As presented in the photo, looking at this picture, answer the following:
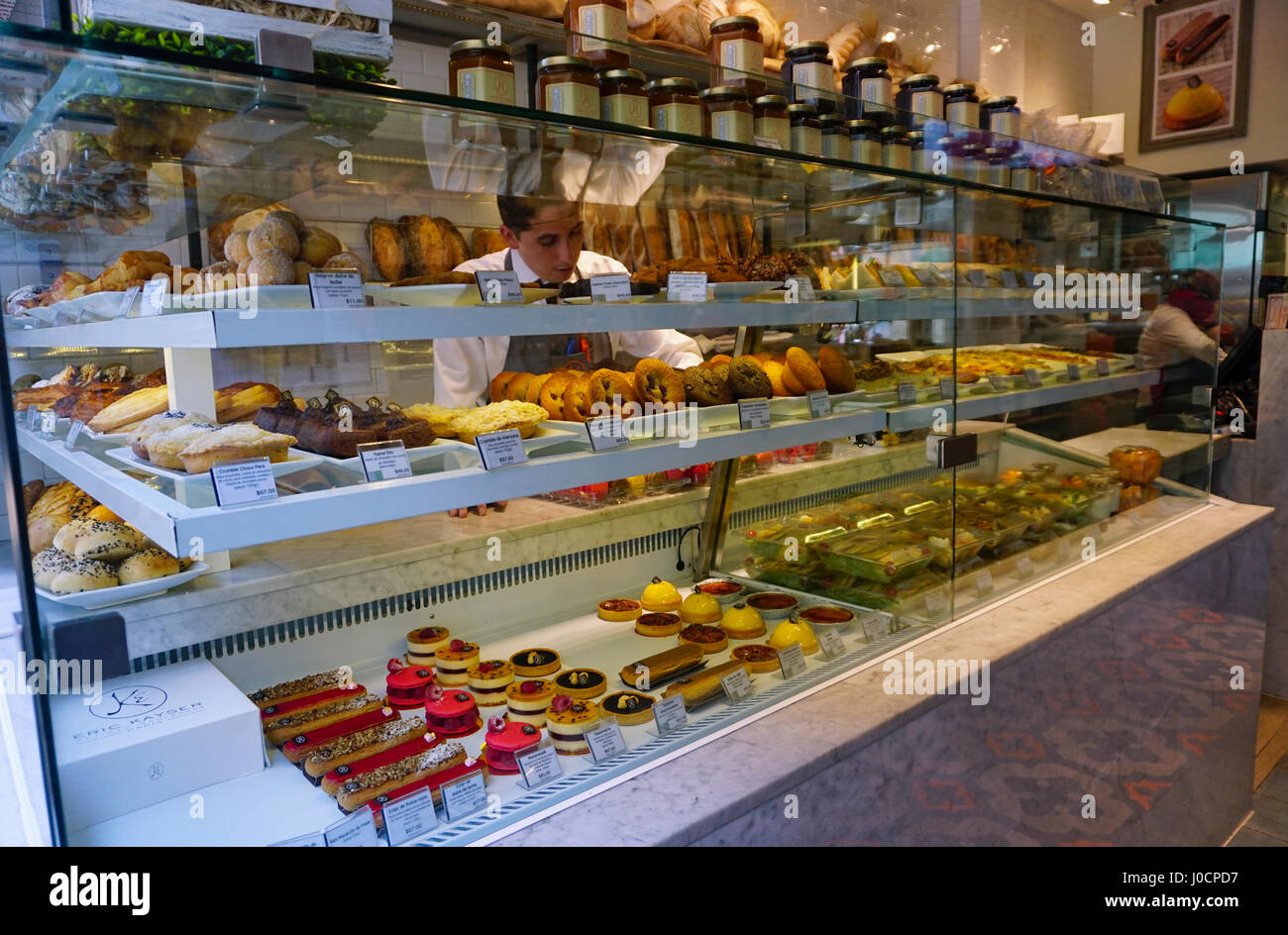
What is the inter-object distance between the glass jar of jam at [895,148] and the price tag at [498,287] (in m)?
1.49

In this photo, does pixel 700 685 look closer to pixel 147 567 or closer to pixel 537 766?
pixel 537 766

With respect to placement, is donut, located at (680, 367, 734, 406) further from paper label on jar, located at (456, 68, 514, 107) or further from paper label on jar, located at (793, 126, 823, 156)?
paper label on jar, located at (456, 68, 514, 107)

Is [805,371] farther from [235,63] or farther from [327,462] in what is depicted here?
[235,63]

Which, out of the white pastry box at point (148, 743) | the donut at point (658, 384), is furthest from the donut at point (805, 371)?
the white pastry box at point (148, 743)

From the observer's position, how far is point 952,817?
215 cm

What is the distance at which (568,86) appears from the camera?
69.6 inches

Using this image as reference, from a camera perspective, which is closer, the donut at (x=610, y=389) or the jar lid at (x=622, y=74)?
the jar lid at (x=622, y=74)

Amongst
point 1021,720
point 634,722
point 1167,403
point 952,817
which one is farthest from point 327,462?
point 1167,403

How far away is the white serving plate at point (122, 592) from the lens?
1609mm

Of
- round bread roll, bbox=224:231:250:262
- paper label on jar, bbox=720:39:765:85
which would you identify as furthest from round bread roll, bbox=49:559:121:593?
paper label on jar, bbox=720:39:765:85

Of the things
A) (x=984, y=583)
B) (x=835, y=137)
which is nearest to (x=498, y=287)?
(x=835, y=137)

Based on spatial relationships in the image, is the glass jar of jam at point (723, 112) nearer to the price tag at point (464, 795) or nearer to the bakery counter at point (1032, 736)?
the bakery counter at point (1032, 736)

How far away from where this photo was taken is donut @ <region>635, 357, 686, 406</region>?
2.17 meters
